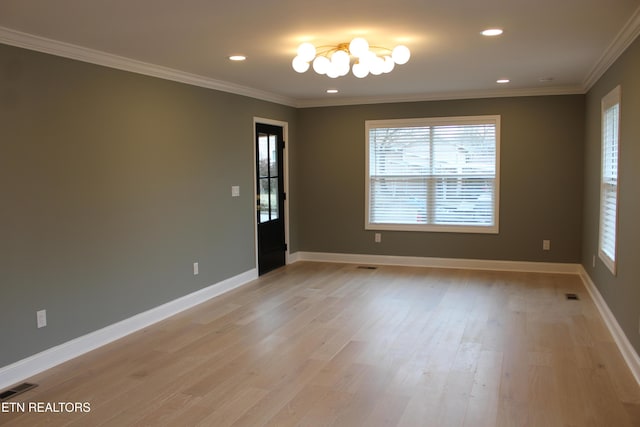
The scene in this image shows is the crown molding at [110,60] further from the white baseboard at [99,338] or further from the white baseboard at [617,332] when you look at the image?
the white baseboard at [617,332]

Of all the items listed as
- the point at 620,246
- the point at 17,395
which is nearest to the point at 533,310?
the point at 620,246

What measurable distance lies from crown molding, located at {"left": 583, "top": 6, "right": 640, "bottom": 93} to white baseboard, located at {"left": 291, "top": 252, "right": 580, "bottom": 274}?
2413 mm

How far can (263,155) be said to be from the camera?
22.9 ft

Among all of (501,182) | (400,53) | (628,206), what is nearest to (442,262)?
(501,182)

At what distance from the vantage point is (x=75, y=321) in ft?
13.4

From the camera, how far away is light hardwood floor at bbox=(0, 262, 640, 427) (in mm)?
3035

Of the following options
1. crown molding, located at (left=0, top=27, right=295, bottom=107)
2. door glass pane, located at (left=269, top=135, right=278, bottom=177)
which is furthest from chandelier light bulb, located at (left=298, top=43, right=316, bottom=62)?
door glass pane, located at (left=269, top=135, right=278, bottom=177)

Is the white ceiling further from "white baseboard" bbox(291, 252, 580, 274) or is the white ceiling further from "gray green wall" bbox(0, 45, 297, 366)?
"white baseboard" bbox(291, 252, 580, 274)

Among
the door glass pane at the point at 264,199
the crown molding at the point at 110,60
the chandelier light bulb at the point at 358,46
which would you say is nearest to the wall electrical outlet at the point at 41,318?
the crown molding at the point at 110,60

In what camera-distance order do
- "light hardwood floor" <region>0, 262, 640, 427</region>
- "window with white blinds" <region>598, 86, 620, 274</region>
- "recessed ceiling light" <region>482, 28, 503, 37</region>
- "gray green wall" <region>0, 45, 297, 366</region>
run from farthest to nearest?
"window with white blinds" <region>598, 86, 620, 274</region> < "recessed ceiling light" <region>482, 28, 503, 37</region> < "gray green wall" <region>0, 45, 297, 366</region> < "light hardwood floor" <region>0, 262, 640, 427</region>

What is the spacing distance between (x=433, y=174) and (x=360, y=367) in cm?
418

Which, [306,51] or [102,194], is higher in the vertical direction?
[306,51]

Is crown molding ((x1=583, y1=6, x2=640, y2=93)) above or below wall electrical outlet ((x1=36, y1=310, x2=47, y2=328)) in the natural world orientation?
above

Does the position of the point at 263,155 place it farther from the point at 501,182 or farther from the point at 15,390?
the point at 15,390
